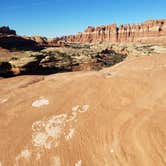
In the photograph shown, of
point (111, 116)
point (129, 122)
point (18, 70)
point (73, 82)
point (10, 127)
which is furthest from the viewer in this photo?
point (18, 70)

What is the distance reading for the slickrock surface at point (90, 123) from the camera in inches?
195

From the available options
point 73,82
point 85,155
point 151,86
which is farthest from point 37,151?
point 151,86

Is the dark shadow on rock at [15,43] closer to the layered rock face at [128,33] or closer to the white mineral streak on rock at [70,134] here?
the white mineral streak on rock at [70,134]

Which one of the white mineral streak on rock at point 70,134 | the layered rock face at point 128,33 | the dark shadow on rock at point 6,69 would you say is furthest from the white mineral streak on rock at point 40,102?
the layered rock face at point 128,33

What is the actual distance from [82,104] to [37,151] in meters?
2.21

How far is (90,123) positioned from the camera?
594 centimetres

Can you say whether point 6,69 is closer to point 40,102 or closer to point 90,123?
point 40,102

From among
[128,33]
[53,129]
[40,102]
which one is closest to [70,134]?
[53,129]

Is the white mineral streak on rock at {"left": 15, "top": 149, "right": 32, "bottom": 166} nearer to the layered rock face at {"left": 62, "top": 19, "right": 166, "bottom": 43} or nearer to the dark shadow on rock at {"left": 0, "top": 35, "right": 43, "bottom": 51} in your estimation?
the dark shadow on rock at {"left": 0, "top": 35, "right": 43, "bottom": 51}

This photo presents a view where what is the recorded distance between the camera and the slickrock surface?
4.96 m

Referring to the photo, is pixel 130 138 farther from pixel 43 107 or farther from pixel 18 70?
pixel 18 70

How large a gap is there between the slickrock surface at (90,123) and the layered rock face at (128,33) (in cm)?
12192

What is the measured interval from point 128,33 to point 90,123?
15045cm

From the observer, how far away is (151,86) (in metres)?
7.00
